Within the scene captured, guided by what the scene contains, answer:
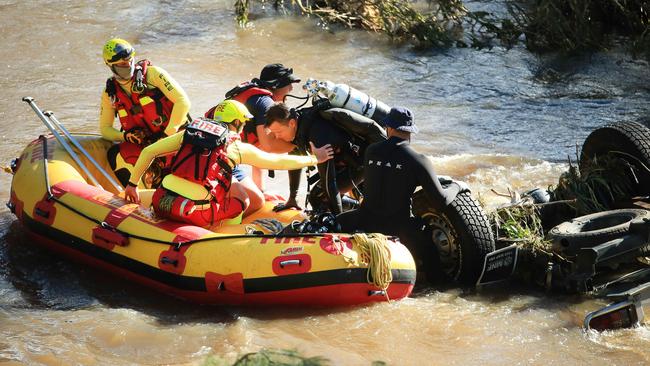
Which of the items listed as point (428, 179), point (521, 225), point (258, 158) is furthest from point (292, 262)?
point (521, 225)

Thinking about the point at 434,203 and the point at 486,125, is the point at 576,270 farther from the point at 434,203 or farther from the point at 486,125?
the point at 486,125

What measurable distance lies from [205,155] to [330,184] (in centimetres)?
98

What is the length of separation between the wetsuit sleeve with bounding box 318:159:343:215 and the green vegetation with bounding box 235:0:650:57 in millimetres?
6278

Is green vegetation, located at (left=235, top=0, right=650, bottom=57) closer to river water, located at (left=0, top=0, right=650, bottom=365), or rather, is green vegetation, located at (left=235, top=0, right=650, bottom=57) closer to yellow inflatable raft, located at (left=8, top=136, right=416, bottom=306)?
river water, located at (left=0, top=0, right=650, bottom=365)

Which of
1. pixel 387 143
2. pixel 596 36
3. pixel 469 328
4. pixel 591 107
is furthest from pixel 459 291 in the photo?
pixel 596 36

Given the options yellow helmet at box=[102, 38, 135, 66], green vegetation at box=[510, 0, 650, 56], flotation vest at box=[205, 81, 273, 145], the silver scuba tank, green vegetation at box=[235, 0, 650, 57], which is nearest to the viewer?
the silver scuba tank

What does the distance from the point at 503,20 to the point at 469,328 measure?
26.5 ft

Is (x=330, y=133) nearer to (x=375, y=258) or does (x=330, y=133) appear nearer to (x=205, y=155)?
(x=205, y=155)

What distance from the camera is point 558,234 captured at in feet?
20.3

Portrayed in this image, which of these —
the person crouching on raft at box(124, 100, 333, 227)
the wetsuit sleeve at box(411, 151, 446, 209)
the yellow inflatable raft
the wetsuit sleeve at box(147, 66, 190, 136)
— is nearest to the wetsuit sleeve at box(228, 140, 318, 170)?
the person crouching on raft at box(124, 100, 333, 227)

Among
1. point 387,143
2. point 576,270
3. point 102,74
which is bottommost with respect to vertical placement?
point 102,74

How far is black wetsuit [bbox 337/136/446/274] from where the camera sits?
19.8ft

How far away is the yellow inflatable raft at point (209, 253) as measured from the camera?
5.93 meters

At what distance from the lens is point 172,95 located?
7.41 metres
